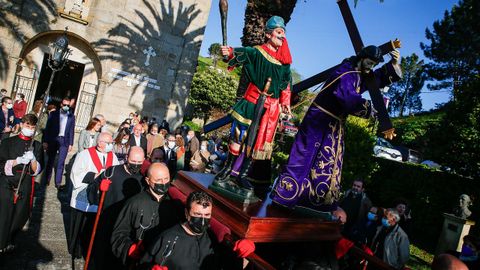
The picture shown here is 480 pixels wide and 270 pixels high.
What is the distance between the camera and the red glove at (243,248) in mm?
2592

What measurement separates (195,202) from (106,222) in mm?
2092

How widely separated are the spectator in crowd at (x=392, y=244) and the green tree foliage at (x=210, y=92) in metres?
25.8

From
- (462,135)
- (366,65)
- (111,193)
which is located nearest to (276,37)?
(366,65)

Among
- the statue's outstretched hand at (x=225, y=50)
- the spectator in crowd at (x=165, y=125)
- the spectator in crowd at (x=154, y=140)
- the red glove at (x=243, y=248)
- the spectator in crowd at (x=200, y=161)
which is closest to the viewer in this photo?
the red glove at (x=243, y=248)

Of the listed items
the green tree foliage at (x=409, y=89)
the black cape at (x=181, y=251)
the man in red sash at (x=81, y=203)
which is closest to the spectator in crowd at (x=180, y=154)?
the man in red sash at (x=81, y=203)

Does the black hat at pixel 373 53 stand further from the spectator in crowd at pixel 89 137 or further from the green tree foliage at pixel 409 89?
the green tree foliage at pixel 409 89

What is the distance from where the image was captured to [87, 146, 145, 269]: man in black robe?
13.5 ft

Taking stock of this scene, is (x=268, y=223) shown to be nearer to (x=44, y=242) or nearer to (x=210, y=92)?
(x=44, y=242)

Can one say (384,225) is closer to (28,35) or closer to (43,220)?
(43,220)

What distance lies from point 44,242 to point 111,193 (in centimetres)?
171

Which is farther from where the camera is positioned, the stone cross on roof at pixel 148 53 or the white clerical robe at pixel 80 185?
the stone cross on roof at pixel 148 53

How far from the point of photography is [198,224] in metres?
2.87

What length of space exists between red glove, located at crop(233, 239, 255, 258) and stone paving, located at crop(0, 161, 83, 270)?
3.28 m

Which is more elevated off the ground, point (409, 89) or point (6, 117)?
point (409, 89)
